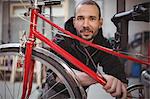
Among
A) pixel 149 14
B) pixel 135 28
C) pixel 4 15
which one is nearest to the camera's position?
pixel 149 14

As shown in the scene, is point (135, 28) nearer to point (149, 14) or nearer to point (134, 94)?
point (149, 14)

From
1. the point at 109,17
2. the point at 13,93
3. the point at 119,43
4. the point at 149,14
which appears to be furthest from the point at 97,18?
the point at 13,93

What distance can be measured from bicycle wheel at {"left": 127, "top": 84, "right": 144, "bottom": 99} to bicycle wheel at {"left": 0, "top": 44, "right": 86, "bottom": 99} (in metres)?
0.31

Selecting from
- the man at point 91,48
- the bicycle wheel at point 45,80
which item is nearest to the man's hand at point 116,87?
the man at point 91,48

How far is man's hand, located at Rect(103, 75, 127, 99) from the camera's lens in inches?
56.2

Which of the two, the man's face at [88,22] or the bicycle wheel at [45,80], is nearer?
the bicycle wheel at [45,80]

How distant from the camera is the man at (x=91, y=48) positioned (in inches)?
57.0

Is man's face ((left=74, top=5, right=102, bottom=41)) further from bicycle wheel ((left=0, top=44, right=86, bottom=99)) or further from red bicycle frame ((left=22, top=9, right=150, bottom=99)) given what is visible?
bicycle wheel ((left=0, top=44, right=86, bottom=99))

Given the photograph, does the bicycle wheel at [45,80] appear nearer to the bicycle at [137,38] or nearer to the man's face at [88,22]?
the man's face at [88,22]

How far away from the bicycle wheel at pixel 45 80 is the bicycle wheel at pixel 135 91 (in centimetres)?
31

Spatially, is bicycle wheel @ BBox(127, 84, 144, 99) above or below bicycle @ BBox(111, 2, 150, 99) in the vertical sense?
below

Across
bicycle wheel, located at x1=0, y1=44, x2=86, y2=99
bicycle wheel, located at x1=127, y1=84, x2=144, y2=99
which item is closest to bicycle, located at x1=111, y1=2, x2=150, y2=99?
bicycle wheel, located at x1=127, y1=84, x2=144, y2=99

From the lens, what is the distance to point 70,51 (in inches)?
57.7

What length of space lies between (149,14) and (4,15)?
3.02 ft
